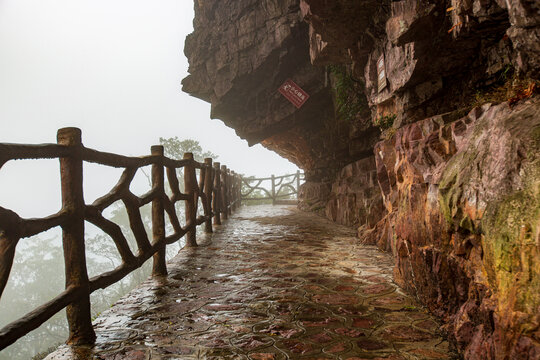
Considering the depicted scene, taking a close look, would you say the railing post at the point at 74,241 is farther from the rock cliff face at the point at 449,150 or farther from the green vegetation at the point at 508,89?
the green vegetation at the point at 508,89

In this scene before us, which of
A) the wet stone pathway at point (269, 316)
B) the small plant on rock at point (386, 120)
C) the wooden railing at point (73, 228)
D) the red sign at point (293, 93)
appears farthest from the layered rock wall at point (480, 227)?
the red sign at point (293, 93)

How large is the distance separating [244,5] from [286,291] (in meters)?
11.4

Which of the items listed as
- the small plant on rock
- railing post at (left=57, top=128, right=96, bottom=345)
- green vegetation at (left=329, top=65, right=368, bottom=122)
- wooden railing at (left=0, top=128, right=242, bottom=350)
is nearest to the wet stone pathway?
railing post at (left=57, top=128, right=96, bottom=345)

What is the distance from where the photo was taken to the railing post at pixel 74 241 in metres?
2.39

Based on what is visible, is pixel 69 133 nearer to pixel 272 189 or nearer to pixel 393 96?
pixel 393 96

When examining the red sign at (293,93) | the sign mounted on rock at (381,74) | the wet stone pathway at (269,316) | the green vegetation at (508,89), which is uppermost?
the red sign at (293,93)

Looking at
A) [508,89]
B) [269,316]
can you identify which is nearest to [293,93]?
[508,89]

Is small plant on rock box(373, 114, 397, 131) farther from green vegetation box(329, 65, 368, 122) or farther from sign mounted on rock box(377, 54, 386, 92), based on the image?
green vegetation box(329, 65, 368, 122)

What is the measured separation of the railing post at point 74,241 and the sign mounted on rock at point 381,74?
4582 millimetres

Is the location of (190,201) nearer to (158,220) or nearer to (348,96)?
(158,220)

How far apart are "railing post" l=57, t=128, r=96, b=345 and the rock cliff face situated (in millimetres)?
2436

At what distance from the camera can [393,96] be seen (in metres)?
5.39

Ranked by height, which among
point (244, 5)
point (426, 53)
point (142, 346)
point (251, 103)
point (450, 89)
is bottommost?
point (142, 346)

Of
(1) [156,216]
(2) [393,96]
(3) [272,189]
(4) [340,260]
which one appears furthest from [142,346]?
(3) [272,189]
